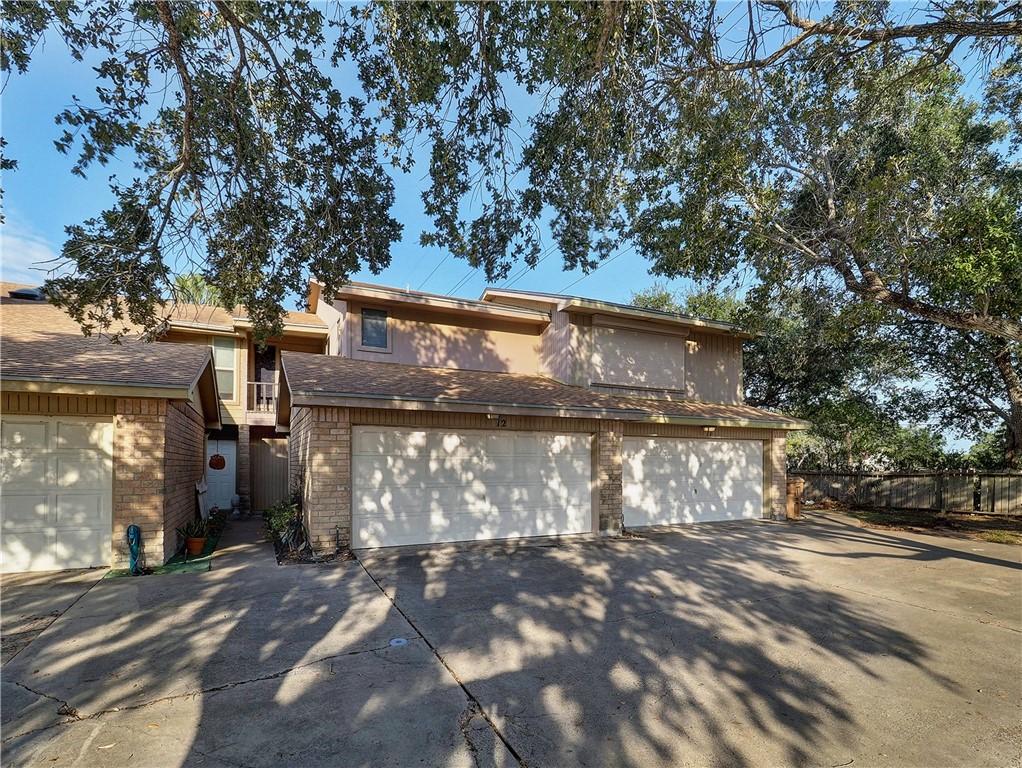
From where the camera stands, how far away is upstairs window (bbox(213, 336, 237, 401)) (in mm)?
14102

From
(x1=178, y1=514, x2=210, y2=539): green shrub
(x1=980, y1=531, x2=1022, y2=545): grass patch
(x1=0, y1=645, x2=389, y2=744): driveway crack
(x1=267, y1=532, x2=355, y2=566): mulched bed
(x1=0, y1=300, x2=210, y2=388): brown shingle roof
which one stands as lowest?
(x1=980, y1=531, x2=1022, y2=545): grass patch

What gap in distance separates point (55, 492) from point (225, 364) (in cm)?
817

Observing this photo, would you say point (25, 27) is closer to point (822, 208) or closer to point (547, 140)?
point (547, 140)

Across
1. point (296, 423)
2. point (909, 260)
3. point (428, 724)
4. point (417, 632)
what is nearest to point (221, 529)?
point (296, 423)

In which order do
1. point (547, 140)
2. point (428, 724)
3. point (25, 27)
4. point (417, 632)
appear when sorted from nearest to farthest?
point (428, 724)
point (25, 27)
point (417, 632)
point (547, 140)

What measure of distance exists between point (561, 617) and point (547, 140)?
5.61 meters

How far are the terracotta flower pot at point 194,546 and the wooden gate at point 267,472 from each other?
6.16m

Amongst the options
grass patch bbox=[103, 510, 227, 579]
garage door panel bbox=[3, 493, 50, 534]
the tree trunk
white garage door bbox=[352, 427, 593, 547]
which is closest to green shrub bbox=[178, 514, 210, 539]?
grass patch bbox=[103, 510, 227, 579]

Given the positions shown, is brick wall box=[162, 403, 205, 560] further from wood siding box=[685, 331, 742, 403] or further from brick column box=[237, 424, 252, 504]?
wood siding box=[685, 331, 742, 403]

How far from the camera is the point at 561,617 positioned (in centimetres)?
522

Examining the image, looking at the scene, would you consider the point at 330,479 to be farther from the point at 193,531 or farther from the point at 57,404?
the point at 57,404

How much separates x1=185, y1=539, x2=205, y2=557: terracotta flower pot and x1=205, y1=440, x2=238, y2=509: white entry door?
6.10 metres

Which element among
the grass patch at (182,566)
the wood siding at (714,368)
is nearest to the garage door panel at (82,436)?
the grass patch at (182,566)

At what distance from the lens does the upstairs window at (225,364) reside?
14102mm
